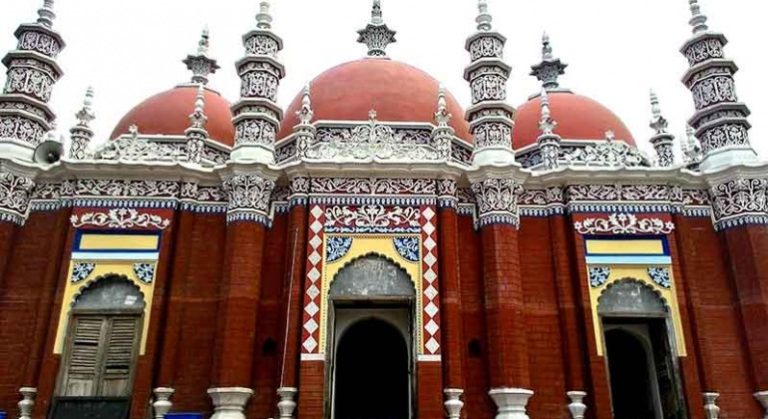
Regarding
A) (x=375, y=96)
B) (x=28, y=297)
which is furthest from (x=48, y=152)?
(x=375, y=96)

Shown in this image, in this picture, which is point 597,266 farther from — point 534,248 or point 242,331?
point 242,331

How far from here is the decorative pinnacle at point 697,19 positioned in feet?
51.0

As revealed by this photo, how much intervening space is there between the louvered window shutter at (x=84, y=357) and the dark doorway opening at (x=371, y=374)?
17.5ft

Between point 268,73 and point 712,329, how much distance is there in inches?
414

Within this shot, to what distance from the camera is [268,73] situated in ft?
47.7

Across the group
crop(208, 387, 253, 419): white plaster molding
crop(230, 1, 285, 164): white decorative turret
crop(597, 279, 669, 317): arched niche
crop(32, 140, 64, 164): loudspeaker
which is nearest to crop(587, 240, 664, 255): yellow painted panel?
crop(597, 279, 669, 317): arched niche

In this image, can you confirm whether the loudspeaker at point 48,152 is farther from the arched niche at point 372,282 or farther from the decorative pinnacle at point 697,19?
the decorative pinnacle at point 697,19

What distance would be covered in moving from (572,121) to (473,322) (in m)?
7.64

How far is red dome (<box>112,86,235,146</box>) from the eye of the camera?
17672 mm

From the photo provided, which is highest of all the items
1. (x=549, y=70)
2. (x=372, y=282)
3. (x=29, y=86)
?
(x=549, y=70)

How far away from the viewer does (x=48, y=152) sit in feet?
46.7

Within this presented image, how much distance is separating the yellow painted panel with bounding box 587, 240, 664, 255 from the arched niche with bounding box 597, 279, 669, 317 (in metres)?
0.60

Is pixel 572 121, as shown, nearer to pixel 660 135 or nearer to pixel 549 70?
pixel 660 135

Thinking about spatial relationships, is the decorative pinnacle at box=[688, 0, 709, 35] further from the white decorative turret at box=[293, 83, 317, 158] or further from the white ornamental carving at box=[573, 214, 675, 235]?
the white decorative turret at box=[293, 83, 317, 158]
